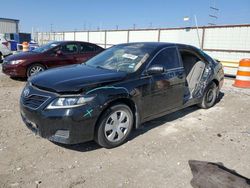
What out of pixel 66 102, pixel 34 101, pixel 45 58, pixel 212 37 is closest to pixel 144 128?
pixel 66 102

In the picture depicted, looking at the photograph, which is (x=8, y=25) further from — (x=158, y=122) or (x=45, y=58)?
(x=158, y=122)

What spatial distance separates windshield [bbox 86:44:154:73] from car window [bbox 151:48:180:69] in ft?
0.65

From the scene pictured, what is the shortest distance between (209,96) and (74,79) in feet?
12.5

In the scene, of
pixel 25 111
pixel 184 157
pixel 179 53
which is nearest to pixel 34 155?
pixel 25 111

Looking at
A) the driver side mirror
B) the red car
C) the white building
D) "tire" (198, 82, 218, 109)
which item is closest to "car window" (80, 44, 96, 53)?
the red car

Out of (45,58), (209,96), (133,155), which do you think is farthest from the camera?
(45,58)

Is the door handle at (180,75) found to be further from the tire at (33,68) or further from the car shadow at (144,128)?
the tire at (33,68)

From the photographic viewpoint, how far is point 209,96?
20.5 ft

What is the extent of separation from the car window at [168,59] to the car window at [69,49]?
5100 millimetres

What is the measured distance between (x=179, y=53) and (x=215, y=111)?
6.32 feet

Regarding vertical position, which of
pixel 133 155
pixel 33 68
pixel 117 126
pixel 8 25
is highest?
pixel 8 25

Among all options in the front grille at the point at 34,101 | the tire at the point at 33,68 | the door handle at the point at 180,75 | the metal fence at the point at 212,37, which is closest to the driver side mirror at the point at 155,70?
the door handle at the point at 180,75

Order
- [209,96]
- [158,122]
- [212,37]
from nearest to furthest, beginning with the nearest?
1. [158,122]
2. [209,96]
3. [212,37]

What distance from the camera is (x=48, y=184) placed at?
3.05m
